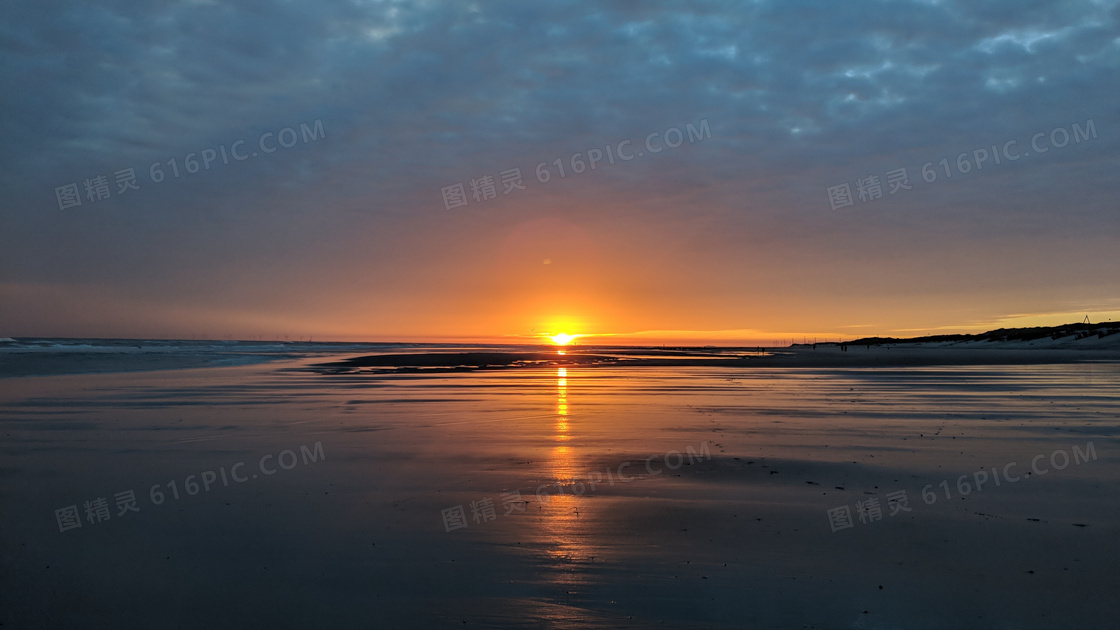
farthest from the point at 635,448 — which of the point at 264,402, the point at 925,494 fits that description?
the point at 264,402

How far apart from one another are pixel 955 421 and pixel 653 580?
38.4 feet

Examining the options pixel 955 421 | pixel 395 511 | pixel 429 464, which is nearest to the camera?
pixel 395 511

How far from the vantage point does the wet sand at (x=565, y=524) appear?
16.1ft

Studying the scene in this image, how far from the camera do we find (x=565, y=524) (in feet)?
22.5

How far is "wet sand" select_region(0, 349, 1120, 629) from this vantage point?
4922 mm

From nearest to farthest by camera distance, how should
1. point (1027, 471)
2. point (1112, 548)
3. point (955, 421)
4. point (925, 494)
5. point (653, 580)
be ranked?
point (653, 580) → point (1112, 548) → point (925, 494) → point (1027, 471) → point (955, 421)

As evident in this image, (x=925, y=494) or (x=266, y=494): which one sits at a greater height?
(x=266, y=494)

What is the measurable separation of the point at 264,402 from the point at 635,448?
12.5 metres

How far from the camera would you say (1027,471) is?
908 cm

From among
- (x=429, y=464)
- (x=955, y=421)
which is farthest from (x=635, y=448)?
(x=955, y=421)

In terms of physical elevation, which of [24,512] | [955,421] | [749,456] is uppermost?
[24,512]

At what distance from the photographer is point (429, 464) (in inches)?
393

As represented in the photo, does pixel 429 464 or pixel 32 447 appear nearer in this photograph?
pixel 429 464

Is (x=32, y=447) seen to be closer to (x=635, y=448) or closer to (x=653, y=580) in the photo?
(x=635, y=448)
